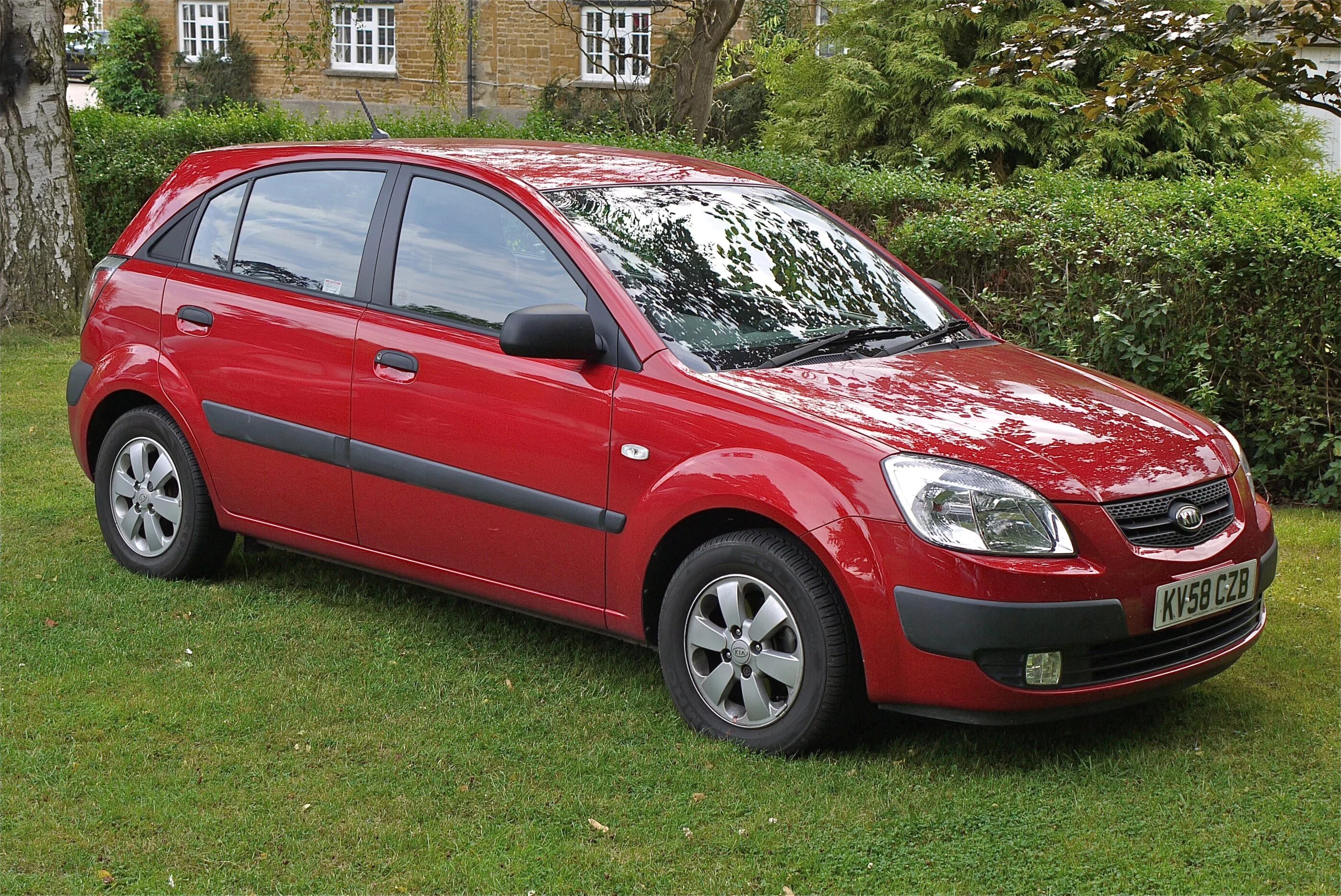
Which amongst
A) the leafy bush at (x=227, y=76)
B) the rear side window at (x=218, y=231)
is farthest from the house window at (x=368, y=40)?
the rear side window at (x=218, y=231)

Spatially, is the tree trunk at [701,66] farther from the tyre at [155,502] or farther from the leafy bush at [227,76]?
the leafy bush at [227,76]

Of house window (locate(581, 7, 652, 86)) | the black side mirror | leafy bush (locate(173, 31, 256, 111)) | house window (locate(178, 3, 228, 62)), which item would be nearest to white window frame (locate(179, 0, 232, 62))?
house window (locate(178, 3, 228, 62))

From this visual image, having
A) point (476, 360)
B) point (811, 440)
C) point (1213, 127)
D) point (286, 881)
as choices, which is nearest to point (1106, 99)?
point (811, 440)

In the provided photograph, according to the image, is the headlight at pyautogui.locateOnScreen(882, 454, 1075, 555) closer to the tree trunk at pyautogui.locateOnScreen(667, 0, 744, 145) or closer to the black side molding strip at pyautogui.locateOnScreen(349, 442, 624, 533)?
the black side molding strip at pyautogui.locateOnScreen(349, 442, 624, 533)

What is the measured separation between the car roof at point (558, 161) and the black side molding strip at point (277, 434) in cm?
103

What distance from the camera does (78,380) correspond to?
598 centimetres

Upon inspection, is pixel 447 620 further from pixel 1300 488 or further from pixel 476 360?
pixel 1300 488

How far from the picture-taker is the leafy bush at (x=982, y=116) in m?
14.0

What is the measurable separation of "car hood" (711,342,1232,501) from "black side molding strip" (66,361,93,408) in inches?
119

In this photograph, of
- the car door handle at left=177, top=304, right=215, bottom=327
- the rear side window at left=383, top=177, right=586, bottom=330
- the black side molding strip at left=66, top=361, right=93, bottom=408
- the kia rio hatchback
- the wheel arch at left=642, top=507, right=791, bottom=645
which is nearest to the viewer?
the kia rio hatchback

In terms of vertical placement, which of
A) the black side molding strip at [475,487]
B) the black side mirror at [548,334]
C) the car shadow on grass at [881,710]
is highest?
the black side mirror at [548,334]

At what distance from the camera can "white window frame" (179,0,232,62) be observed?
3117cm

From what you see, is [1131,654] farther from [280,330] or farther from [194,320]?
[194,320]

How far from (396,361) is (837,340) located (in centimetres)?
146
